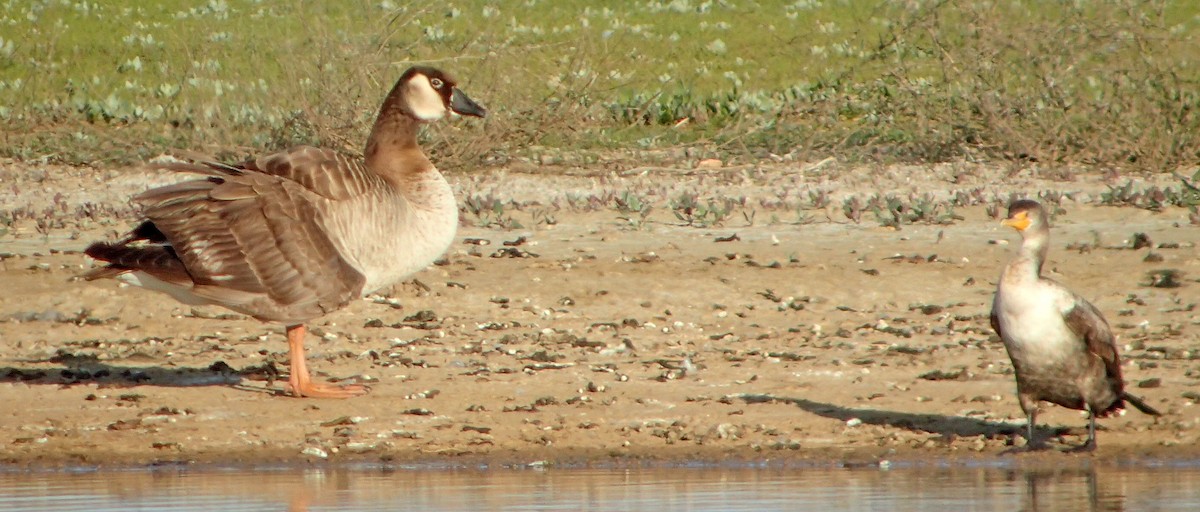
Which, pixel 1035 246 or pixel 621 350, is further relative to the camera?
pixel 621 350

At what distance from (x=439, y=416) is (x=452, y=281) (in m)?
2.65

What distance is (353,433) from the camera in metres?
7.92

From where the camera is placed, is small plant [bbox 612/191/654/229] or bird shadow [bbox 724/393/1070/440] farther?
small plant [bbox 612/191/654/229]

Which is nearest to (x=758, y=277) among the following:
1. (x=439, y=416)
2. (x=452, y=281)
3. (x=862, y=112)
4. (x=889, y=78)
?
(x=452, y=281)

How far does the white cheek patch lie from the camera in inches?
358

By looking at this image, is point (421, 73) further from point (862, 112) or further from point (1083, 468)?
point (862, 112)

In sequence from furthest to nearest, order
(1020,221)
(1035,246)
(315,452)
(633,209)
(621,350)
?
(633,209) → (621,350) → (315,452) → (1020,221) → (1035,246)

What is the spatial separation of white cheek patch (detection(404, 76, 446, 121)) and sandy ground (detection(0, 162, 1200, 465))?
1.26m

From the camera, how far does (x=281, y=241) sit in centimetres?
808

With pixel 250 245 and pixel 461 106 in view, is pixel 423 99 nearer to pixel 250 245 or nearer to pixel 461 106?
pixel 461 106

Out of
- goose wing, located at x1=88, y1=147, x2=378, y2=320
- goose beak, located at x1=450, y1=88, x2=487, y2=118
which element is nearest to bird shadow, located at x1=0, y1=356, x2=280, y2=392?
goose wing, located at x1=88, y1=147, x2=378, y2=320

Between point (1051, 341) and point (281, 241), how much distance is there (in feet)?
11.3

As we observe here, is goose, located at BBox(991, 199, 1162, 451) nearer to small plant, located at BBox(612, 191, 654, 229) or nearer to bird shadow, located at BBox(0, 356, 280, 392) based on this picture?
bird shadow, located at BBox(0, 356, 280, 392)

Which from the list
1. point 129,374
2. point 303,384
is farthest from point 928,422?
point 129,374
